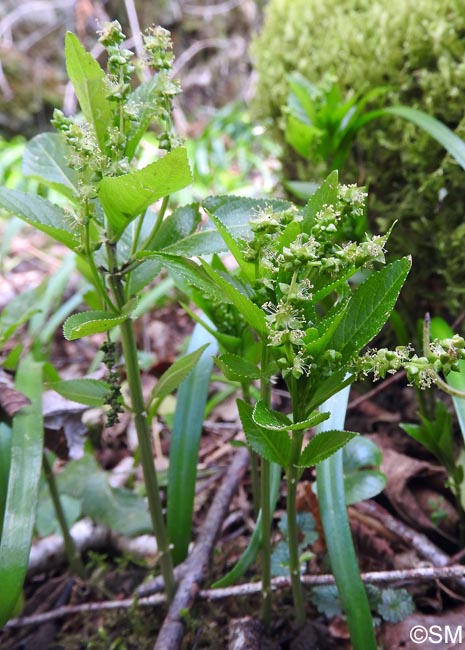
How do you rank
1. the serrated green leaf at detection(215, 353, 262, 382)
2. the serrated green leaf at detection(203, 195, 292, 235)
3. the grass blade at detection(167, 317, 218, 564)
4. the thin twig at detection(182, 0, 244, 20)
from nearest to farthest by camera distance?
the serrated green leaf at detection(215, 353, 262, 382) < the serrated green leaf at detection(203, 195, 292, 235) < the grass blade at detection(167, 317, 218, 564) < the thin twig at detection(182, 0, 244, 20)

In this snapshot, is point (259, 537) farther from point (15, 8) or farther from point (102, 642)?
point (15, 8)

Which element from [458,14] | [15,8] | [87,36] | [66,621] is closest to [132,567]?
[66,621]

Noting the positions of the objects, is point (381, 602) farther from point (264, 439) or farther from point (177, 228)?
point (177, 228)

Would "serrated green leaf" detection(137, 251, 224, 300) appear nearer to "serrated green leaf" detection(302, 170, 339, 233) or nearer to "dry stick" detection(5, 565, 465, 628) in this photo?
"serrated green leaf" detection(302, 170, 339, 233)

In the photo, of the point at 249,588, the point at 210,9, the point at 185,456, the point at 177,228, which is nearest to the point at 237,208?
the point at 177,228

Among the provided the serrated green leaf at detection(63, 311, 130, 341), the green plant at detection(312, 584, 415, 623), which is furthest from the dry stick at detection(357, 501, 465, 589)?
the serrated green leaf at detection(63, 311, 130, 341)

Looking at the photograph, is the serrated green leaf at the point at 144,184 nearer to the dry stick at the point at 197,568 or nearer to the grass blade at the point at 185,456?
the grass blade at the point at 185,456

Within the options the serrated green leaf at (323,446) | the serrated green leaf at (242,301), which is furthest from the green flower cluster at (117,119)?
the serrated green leaf at (323,446)

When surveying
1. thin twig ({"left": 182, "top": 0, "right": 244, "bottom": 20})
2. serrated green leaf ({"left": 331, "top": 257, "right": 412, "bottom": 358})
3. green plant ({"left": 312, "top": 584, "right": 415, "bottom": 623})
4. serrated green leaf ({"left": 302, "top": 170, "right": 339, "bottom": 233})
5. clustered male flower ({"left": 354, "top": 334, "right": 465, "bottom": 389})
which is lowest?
green plant ({"left": 312, "top": 584, "right": 415, "bottom": 623})
